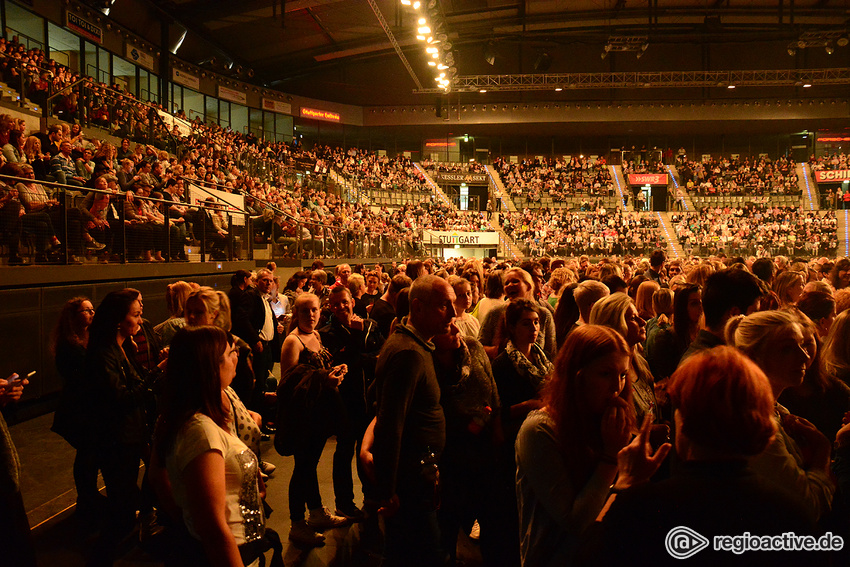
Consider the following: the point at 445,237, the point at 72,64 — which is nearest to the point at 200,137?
the point at 72,64

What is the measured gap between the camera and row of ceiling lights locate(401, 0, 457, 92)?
691 inches

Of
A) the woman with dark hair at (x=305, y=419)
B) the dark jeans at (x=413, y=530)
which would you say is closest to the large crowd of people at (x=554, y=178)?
the woman with dark hair at (x=305, y=419)

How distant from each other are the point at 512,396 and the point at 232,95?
104 feet

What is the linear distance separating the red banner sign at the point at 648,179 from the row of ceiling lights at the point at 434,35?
791 inches

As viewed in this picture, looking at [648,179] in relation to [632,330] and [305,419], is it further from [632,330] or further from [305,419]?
[305,419]

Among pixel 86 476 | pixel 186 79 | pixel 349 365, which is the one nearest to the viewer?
pixel 86 476

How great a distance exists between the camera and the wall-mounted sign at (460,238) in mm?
27328

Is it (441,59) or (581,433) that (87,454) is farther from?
(441,59)

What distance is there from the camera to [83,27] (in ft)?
66.1

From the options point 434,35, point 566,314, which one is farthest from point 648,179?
point 566,314

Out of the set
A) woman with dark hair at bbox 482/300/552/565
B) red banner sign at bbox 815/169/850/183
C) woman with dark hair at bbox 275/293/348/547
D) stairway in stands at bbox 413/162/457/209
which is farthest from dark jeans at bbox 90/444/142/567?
red banner sign at bbox 815/169/850/183

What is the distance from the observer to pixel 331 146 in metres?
39.6

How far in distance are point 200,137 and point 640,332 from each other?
781 inches

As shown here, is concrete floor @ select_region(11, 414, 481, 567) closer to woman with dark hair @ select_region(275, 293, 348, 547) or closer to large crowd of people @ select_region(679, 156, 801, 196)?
woman with dark hair @ select_region(275, 293, 348, 547)
